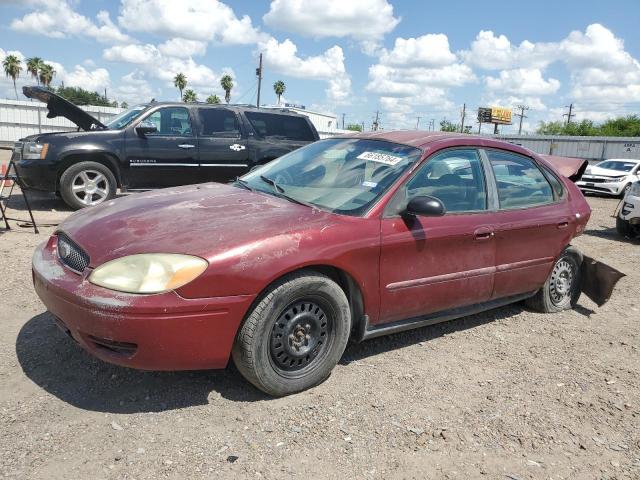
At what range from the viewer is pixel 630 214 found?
905 centimetres

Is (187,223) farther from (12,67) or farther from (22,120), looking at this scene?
(12,67)

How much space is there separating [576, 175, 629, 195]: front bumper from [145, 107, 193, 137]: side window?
45.2ft

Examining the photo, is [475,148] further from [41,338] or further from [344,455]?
[41,338]

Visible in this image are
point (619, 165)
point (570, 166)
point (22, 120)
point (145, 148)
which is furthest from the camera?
point (22, 120)

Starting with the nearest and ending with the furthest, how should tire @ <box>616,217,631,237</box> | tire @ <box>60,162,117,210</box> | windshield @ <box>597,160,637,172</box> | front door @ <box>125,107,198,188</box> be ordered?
1. tire @ <box>60,162,117,210</box>
2. front door @ <box>125,107,198,188</box>
3. tire @ <box>616,217,631,237</box>
4. windshield @ <box>597,160,637,172</box>

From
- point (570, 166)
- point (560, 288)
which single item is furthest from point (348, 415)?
point (570, 166)

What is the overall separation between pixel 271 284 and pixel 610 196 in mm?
18519

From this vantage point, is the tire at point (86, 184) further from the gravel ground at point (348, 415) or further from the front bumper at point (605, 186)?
the front bumper at point (605, 186)

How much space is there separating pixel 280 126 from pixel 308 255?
23.3 feet

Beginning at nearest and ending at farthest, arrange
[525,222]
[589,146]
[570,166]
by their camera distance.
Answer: [525,222] < [570,166] < [589,146]

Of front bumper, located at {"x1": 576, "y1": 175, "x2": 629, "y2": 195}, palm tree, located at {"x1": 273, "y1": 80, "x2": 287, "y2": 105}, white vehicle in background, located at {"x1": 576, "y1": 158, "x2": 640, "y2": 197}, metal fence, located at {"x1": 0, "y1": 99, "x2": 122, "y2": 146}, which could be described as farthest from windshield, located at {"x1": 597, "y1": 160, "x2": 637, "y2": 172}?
palm tree, located at {"x1": 273, "y1": 80, "x2": 287, "y2": 105}

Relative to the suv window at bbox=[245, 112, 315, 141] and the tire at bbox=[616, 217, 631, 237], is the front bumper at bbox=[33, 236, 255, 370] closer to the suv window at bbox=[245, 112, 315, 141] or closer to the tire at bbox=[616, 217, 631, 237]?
the suv window at bbox=[245, 112, 315, 141]

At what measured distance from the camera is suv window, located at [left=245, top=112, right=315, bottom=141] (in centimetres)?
944

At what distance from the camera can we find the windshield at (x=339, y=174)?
137 inches
